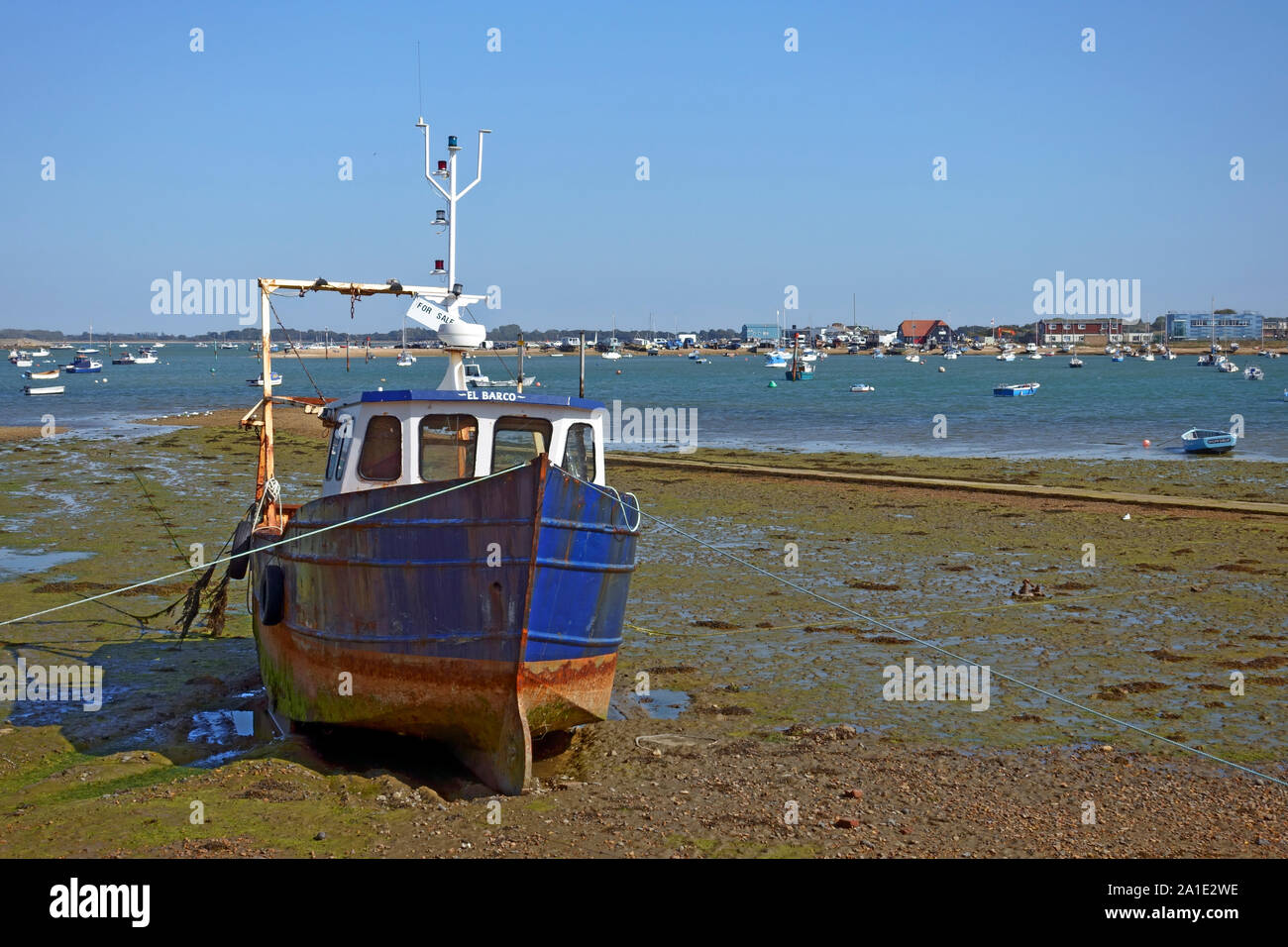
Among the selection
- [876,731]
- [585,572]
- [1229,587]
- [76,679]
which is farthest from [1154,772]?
[76,679]

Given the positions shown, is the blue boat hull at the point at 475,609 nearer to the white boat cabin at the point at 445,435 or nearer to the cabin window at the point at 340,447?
the white boat cabin at the point at 445,435

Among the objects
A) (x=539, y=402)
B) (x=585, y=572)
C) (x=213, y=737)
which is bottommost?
(x=213, y=737)

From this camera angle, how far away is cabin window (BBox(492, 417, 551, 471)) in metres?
11.8

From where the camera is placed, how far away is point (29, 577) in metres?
19.2

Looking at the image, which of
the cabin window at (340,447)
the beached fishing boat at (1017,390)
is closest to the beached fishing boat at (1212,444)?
the cabin window at (340,447)

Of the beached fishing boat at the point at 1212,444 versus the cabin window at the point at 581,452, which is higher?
the cabin window at the point at 581,452

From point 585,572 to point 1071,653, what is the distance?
698 cm

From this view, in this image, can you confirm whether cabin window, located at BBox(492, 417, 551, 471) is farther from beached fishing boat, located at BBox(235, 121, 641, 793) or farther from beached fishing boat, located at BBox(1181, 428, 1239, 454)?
beached fishing boat, located at BBox(1181, 428, 1239, 454)

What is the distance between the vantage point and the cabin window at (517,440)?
11.8 metres

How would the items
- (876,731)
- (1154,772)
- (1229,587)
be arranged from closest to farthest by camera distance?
(1154,772) → (876,731) → (1229,587)

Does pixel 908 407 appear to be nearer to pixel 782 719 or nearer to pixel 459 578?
pixel 782 719

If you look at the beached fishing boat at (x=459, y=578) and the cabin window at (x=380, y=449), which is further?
the cabin window at (x=380, y=449)
